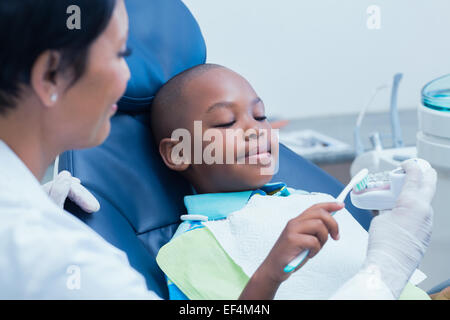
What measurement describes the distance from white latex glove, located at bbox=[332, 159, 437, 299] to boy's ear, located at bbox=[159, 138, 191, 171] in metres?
0.46

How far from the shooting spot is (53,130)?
62 centimetres

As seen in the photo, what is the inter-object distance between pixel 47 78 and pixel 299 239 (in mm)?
352

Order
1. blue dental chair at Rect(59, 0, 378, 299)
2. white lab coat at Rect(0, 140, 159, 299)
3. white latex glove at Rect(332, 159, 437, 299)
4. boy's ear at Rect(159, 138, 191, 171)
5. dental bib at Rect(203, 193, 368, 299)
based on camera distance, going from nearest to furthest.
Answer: white lab coat at Rect(0, 140, 159, 299) → white latex glove at Rect(332, 159, 437, 299) → dental bib at Rect(203, 193, 368, 299) → blue dental chair at Rect(59, 0, 378, 299) → boy's ear at Rect(159, 138, 191, 171)

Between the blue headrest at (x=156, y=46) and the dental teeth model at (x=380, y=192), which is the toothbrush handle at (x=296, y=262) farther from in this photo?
the blue headrest at (x=156, y=46)

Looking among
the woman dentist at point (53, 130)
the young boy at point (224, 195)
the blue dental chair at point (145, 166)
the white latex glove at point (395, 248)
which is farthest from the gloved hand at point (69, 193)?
the white latex glove at point (395, 248)

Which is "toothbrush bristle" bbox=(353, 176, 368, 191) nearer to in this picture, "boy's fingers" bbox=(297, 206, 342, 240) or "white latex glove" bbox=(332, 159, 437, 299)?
"white latex glove" bbox=(332, 159, 437, 299)

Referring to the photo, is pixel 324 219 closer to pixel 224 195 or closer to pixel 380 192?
pixel 380 192

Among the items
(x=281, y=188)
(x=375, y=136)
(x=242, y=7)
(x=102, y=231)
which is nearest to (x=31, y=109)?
(x=102, y=231)

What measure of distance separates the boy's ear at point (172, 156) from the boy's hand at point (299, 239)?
446 millimetres

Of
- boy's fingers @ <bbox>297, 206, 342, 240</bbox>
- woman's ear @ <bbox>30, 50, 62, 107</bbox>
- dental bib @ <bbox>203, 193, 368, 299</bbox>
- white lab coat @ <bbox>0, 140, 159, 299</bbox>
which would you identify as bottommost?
dental bib @ <bbox>203, 193, 368, 299</bbox>

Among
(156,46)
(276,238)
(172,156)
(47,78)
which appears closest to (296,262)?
(276,238)

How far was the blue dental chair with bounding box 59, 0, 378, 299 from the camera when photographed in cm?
100

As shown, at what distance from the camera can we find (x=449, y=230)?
3.86ft

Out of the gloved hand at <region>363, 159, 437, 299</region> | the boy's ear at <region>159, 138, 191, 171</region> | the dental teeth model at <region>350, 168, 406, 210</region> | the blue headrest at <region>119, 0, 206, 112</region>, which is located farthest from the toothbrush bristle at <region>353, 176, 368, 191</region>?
the blue headrest at <region>119, 0, 206, 112</region>
